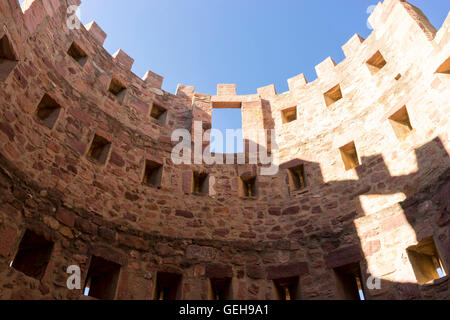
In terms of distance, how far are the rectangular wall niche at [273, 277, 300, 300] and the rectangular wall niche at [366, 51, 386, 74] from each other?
6.62 m

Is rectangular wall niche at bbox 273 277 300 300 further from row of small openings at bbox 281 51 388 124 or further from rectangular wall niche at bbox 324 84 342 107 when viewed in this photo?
rectangular wall niche at bbox 324 84 342 107

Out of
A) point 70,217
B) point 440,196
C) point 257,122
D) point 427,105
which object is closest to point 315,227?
point 440,196

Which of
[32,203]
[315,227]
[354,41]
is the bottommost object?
[32,203]

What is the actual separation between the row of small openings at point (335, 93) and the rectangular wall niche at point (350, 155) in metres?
2.14

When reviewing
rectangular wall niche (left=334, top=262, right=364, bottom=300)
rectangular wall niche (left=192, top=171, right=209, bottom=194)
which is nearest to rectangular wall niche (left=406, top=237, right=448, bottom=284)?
rectangular wall niche (left=334, top=262, right=364, bottom=300)

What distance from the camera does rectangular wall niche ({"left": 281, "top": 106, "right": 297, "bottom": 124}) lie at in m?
12.4

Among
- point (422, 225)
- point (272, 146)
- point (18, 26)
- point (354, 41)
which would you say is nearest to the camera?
point (422, 225)

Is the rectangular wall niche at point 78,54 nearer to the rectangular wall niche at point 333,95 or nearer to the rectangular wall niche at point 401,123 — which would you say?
the rectangular wall niche at point 333,95

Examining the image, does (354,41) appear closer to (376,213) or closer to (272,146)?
(272,146)

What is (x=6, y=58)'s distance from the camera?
23.6 feet

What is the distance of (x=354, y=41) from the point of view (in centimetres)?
1211

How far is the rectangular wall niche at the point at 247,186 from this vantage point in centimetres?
1019

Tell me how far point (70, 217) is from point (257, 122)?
6970 mm

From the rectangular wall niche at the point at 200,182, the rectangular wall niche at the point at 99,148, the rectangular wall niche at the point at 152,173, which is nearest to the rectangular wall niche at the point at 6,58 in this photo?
the rectangular wall niche at the point at 99,148
